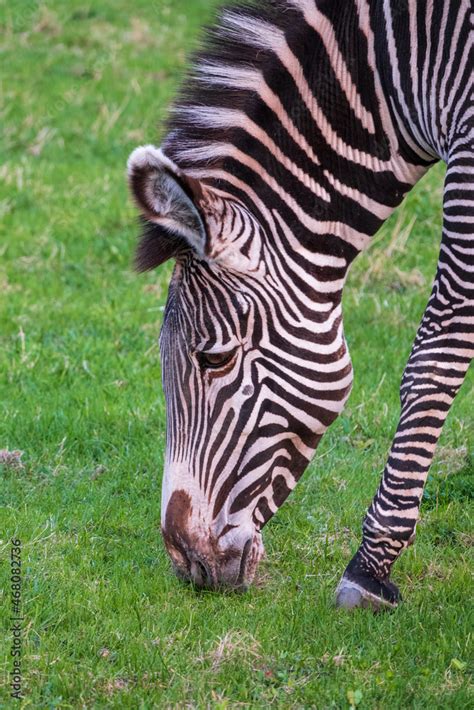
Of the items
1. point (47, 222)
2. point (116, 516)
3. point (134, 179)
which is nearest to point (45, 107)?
point (47, 222)

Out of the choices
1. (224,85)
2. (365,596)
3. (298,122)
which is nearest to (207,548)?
(365,596)

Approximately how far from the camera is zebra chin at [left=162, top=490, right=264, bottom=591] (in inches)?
177

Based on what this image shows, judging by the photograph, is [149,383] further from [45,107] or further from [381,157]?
[45,107]

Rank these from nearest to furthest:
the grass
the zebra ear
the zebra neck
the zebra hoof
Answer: the zebra ear → the grass → the zebra neck → the zebra hoof

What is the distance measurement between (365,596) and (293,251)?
163 centimetres

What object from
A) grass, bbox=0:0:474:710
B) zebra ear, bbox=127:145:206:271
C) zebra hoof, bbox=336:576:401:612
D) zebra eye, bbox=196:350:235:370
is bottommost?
grass, bbox=0:0:474:710

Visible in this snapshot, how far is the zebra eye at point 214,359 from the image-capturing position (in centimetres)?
450

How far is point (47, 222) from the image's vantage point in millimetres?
10984

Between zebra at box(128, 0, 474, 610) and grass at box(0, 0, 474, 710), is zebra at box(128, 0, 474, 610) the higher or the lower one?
the higher one

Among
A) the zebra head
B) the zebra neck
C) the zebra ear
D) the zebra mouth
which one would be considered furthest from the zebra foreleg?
the zebra ear

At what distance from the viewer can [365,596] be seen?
4.82 meters

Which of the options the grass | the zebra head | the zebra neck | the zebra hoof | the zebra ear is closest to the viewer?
the zebra ear

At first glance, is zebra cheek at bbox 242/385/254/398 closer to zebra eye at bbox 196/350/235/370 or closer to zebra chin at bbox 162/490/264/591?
zebra eye at bbox 196/350/235/370

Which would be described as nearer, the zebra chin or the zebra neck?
the zebra chin
